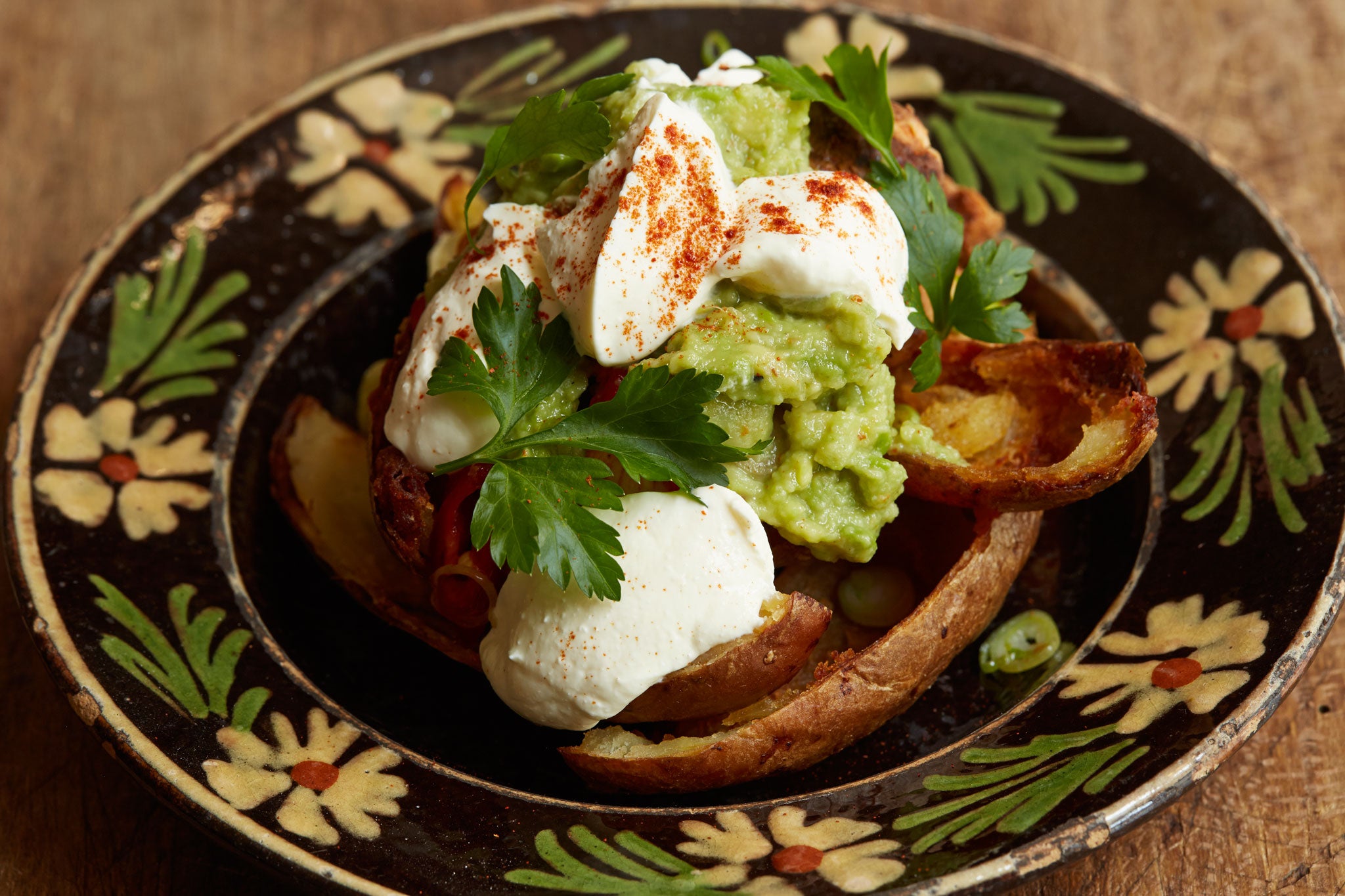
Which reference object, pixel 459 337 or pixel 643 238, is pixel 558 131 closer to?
pixel 643 238

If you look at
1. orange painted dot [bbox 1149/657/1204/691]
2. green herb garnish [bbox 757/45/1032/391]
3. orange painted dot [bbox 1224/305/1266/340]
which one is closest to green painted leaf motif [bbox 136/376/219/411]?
green herb garnish [bbox 757/45/1032/391]

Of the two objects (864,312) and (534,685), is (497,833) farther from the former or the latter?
(864,312)

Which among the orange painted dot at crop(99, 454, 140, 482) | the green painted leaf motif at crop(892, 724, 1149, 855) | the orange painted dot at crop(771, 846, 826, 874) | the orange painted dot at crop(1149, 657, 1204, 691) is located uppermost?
the orange painted dot at crop(1149, 657, 1204, 691)

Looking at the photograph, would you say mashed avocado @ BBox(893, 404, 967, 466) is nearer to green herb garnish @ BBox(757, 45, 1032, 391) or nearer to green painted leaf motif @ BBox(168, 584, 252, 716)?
green herb garnish @ BBox(757, 45, 1032, 391)

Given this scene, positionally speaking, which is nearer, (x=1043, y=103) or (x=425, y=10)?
(x=1043, y=103)

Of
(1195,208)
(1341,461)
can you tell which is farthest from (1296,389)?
(1195,208)
